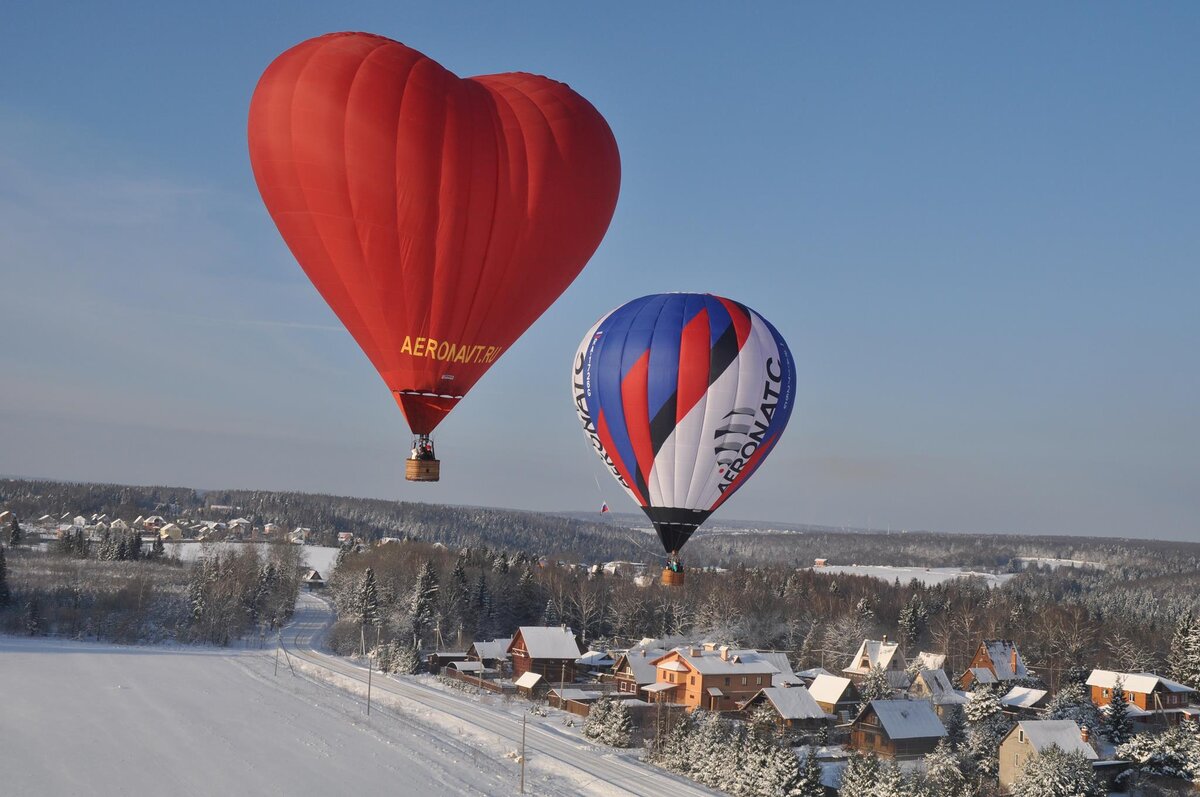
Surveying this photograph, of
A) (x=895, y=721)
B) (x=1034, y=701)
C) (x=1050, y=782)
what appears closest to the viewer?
(x=1050, y=782)

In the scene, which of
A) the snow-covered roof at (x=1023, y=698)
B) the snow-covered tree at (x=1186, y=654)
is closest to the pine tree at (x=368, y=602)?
the snow-covered roof at (x=1023, y=698)

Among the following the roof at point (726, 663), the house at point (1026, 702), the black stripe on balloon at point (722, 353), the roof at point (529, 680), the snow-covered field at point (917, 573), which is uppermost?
the black stripe on balloon at point (722, 353)

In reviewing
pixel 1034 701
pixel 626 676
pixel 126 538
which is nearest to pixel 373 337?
pixel 626 676

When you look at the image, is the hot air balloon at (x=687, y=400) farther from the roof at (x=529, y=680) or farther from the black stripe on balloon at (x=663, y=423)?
the roof at (x=529, y=680)

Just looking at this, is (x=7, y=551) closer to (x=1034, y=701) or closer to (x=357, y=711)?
(x=357, y=711)

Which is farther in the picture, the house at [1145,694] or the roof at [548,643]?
the roof at [548,643]

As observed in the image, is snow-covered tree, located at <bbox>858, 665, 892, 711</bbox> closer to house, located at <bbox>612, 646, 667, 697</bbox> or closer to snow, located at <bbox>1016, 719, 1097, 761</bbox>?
house, located at <bbox>612, 646, 667, 697</bbox>

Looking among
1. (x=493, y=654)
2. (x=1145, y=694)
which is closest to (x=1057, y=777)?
(x=1145, y=694)
